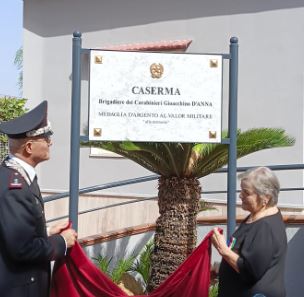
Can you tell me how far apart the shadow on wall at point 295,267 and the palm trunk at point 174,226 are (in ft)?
3.33

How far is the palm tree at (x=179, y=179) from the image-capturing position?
603cm

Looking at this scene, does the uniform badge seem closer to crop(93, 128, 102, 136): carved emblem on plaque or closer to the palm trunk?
crop(93, 128, 102, 136): carved emblem on plaque

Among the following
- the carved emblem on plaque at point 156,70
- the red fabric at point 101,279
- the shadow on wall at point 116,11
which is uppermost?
the shadow on wall at point 116,11

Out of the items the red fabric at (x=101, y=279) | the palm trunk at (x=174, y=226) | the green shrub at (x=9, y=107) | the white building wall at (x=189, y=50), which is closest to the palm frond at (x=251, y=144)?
the palm trunk at (x=174, y=226)

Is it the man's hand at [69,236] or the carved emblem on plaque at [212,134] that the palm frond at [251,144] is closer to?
the carved emblem on plaque at [212,134]

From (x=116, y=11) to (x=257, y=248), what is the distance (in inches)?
357

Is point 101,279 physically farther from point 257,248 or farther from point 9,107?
point 9,107

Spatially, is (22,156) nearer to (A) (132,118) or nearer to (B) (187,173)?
(A) (132,118)

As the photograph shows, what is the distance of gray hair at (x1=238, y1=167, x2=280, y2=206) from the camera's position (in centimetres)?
372

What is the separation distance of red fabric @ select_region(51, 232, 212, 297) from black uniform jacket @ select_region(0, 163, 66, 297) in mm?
680

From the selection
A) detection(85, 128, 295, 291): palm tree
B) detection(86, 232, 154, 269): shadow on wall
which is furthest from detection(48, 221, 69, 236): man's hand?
detection(86, 232, 154, 269): shadow on wall

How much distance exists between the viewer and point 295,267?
245 inches

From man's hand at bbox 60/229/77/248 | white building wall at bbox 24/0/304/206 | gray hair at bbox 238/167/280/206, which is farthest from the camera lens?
white building wall at bbox 24/0/304/206

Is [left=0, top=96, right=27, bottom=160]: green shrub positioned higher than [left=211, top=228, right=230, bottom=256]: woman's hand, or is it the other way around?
[left=0, top=96, right=27, bottom=160]: green shrub
